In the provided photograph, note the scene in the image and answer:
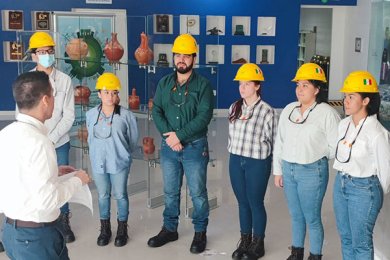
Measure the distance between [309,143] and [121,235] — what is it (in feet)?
6.43

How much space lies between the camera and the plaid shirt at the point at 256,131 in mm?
4020

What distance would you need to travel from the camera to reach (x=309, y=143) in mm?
3699

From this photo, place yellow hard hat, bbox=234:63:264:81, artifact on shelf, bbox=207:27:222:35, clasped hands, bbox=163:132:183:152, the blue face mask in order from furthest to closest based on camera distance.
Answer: artifact on shelf, bbox=207:27:222:35
the blue face mask
clasped hands, bbox=163:132:183:152
yellow hard hat, bbox=234:63:264:81

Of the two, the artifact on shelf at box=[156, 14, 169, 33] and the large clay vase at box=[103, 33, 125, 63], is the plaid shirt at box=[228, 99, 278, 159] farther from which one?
the artifact on shelf at box=[156, 14, 169, 33]

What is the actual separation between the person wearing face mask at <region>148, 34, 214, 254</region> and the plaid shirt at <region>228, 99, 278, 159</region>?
0.36 m

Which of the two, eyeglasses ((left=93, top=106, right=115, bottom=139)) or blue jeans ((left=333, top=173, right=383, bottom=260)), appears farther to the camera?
eyeglasses ((left=93, top=106, right=115, bottom=139))

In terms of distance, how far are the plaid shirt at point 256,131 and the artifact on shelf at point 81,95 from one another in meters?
2.80

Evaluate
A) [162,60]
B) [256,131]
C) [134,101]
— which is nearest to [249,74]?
[256,131]

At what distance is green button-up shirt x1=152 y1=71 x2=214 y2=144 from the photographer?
427cm

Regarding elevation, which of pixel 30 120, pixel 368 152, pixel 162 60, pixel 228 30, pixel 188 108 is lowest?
pixel 368 152

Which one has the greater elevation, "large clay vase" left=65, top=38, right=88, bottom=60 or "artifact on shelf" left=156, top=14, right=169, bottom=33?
"artifact on shelf" left=156, top=14, right=169, bottom=33

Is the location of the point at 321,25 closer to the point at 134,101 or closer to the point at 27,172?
the point at 134,101

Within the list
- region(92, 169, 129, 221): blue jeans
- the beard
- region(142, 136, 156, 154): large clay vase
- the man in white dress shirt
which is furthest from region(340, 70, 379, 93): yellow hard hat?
region(142, 136, 156, 154): large clay vase

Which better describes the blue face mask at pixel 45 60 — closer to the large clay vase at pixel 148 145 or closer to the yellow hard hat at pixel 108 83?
the yellow hard hat at pixel 108 83
